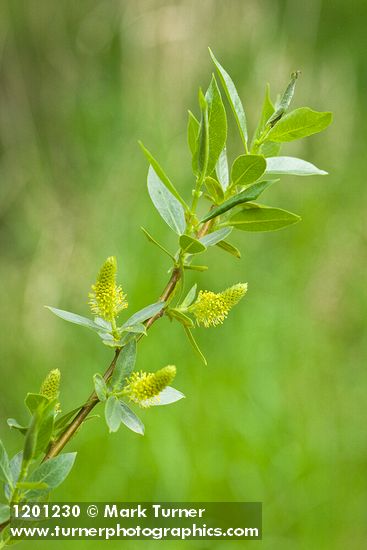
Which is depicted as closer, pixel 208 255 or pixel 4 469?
pixel 4 469

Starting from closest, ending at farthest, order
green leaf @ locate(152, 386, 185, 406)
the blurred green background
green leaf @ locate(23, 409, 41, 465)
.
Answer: green leaf @ locate(23, 409, 41, 465), green leaf @ locate(152, 386, 185, 406), the blurred green background

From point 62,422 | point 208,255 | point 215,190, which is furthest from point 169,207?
point 208,255

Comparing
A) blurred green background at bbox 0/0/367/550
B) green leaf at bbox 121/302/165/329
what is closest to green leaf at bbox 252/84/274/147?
green leaf at bbox 121/302/165/329

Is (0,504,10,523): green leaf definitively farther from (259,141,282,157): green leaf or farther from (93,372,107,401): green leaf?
(259,141,282,157): green leaf

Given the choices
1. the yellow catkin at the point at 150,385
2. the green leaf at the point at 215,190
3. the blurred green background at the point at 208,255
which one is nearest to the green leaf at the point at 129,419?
the yellow catkin at the point at 150,385

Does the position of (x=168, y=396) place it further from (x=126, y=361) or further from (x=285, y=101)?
(x=285, y=101)

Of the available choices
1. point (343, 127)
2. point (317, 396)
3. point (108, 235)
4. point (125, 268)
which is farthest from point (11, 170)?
point (317, 396)
